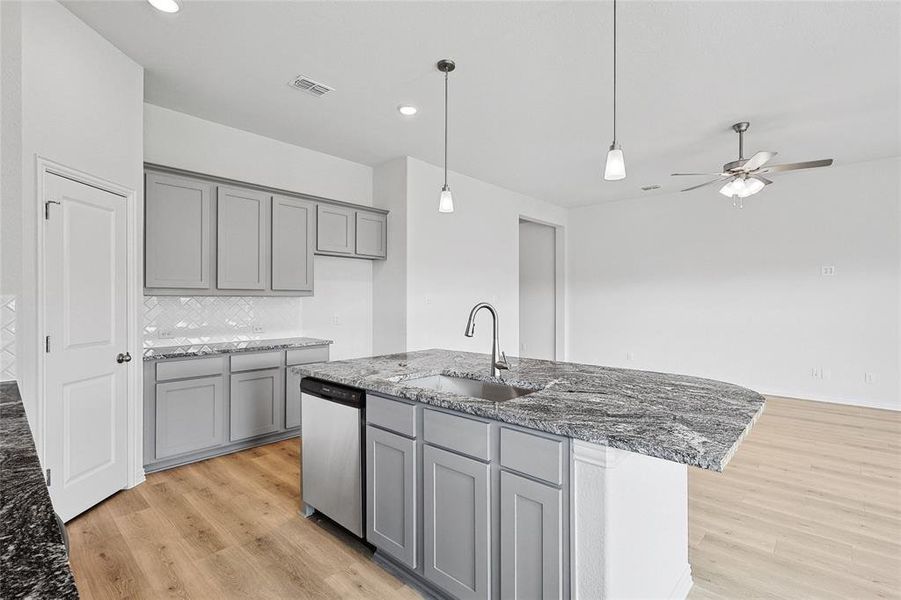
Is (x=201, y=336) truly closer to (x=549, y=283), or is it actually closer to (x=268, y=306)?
(x=268, y=306)

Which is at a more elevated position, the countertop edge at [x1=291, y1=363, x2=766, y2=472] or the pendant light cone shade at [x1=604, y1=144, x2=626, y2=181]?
the pendant light cone shade at [x1=604, y1=144, x2=626, y2=181]

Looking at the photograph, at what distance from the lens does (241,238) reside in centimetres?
382

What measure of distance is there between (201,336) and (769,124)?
537 centimetres

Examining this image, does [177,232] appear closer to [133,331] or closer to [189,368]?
[133,331]

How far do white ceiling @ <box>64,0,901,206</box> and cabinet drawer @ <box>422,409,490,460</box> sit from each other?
217cm

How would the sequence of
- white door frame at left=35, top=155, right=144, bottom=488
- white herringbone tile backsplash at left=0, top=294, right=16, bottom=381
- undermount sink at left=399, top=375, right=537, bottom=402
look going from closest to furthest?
white herringbone tile backsplash at left=0, top=294, right=16, bottom=381
undermount sink at left=399, top=375, right=537, bottom=402
white door frame at left=35, top=155, right=144, bottom=488

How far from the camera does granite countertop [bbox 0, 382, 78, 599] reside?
0.61 m

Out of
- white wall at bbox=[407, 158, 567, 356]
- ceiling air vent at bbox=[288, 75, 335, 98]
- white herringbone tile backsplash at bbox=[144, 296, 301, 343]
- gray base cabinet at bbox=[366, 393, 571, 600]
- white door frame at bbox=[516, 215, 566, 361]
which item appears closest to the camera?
gray base cabinet at bbox=[366, 393, 571, 600]

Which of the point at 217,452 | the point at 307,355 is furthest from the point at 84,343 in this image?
the point at 307,355

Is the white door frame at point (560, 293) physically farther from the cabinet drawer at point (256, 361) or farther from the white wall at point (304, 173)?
the cabinet drawer at point (256, 361)

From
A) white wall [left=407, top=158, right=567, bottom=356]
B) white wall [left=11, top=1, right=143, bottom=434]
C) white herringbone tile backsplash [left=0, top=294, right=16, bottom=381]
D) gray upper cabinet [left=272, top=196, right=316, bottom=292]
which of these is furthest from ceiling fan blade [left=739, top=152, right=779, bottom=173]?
white herringbone tile backsplash [left=0, top=294, right=16, bottom=381]

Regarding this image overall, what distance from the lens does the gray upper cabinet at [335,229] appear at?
14.4ft

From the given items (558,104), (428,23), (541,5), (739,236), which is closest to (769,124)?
(558,104)

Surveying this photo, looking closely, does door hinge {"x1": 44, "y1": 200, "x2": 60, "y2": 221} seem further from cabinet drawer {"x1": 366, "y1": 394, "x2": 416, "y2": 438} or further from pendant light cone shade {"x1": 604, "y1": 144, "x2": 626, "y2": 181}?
pendant light cone shade {"x1": 604, "y1": 144, "x2": 626, "y2": 181}
